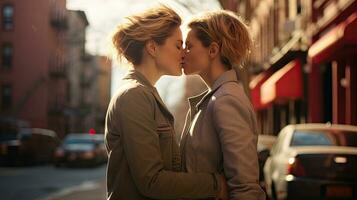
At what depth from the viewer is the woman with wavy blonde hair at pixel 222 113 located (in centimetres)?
263

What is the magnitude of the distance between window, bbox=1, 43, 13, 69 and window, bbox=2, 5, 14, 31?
131 centimetres

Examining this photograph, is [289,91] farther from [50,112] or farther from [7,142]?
[50,112]

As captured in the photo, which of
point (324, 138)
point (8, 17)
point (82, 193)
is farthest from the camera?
point (8, 17)

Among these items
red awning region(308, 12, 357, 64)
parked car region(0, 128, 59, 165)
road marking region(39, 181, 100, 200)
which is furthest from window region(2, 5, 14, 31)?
red awning region(308, 12, 357, 64)

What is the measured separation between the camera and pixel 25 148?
1145 inches

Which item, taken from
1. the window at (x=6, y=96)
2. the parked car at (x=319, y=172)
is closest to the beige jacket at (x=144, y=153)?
the parked car at (x=319, y=172)

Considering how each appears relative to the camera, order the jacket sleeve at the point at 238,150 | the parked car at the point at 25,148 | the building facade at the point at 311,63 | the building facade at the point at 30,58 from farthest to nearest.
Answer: the building facade at the point at 30,58, the parked car at the point at 25,148, the building facade at the point at 311,63, the jacket sleeve at the point at 238,150

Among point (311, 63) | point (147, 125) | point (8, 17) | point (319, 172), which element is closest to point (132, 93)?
point (147, 125)

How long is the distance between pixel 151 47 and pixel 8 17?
46781 mm

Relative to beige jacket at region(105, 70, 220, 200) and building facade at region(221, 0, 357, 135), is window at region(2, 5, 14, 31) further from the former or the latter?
beige jacket at region(105, 70, 220, 200)

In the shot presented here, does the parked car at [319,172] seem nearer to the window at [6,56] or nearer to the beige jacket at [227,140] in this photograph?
the beige jacket at [227,140]

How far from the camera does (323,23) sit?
59.3 feet

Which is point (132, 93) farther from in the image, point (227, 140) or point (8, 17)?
point (8, 17)

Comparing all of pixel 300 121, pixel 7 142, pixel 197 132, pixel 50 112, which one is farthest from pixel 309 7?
pixel 50 112
